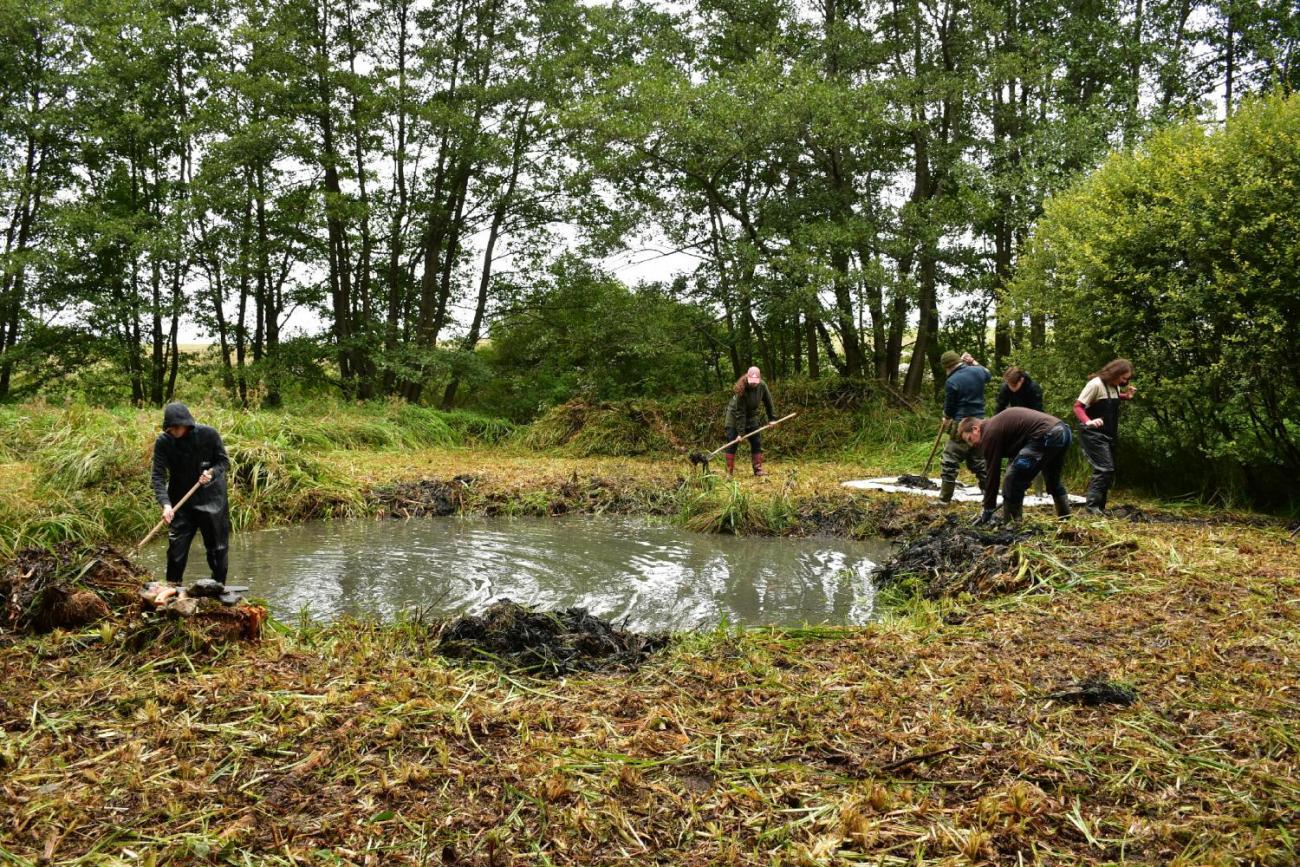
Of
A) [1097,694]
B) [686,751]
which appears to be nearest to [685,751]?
[686,751]

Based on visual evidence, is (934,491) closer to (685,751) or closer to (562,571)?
(562,571)

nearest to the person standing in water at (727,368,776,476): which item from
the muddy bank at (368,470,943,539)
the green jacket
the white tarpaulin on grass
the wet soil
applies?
the green jacket

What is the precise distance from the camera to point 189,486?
565 centimetres

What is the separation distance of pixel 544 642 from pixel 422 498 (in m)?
6.36

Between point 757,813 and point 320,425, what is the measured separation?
39.6 feet

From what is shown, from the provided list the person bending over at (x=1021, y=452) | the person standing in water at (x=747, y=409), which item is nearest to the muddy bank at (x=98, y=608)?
the person bending over at (x=1021, y=452)

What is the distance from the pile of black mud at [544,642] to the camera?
13.1ft

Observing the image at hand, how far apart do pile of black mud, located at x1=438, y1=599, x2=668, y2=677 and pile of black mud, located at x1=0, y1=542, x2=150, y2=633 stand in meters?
1.88

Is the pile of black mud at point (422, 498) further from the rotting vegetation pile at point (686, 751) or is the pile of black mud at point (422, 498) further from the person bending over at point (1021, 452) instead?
the person bending over at point (1021, 452)

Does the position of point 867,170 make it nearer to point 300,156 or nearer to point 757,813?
point 300,156

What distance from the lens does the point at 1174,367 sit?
314 inches

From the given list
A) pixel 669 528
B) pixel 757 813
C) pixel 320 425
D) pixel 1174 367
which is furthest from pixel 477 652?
pixel 320 425

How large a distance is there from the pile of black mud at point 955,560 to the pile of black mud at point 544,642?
2224 millimetres

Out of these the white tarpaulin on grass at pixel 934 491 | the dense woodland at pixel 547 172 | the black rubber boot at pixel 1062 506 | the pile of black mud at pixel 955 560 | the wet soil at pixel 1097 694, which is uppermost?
the dense woodland at pixel 547 172
